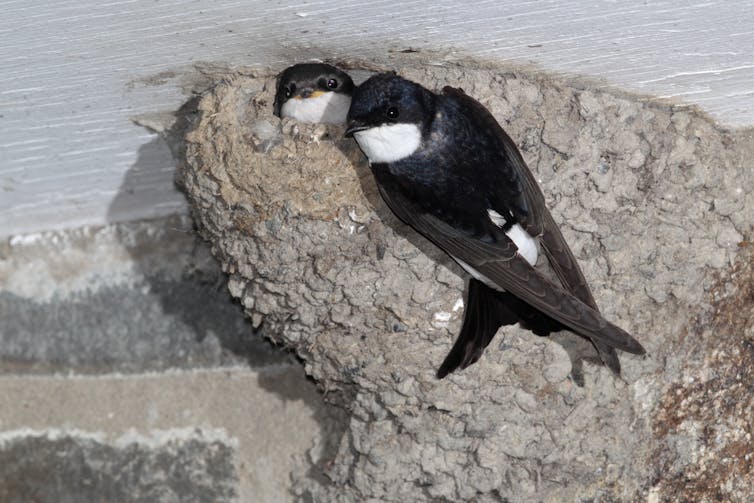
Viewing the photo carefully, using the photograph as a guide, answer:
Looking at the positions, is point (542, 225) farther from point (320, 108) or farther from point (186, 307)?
point (186, 307)

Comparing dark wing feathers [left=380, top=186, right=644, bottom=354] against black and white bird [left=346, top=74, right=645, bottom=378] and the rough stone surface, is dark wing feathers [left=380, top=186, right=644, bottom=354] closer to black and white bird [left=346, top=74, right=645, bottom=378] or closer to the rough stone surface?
black and white bird [left=346, top=74, right=645, bottom=378]

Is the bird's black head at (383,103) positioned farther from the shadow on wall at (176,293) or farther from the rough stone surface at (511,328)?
the shadow on wall at (176,293)

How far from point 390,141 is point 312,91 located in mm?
267

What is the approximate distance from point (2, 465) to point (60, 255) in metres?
0.65

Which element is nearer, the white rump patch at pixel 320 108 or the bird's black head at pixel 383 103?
the bird's black head at pixel 383 103

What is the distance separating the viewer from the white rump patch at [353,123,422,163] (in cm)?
315

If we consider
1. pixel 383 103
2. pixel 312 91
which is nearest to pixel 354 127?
pixel 383 103

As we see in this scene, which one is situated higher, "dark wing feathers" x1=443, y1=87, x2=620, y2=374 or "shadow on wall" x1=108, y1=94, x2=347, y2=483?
"dark wing feathers" x1=443, y1=87, x2=620, y2=374

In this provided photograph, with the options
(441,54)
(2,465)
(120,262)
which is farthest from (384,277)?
(2,465)

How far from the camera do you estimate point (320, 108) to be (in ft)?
11.2

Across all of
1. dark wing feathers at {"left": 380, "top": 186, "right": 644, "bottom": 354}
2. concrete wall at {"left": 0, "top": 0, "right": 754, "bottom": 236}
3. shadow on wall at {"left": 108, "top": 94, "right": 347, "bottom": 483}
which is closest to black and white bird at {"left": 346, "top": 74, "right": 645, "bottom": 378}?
dark wing feathers at {"left": 380, "top": 186, "right": 644, "bottom": 354}

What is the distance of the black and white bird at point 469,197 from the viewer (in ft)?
10.1

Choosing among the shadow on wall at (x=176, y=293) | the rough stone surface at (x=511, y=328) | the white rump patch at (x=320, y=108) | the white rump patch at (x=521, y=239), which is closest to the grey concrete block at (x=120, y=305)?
the shadow on wall at (x=176, y=293)

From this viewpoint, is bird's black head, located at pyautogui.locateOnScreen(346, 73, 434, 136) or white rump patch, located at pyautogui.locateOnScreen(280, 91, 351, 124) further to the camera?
white rump patch, located at pyautogui.locateOnScreen(280, 91, 351, 124)
